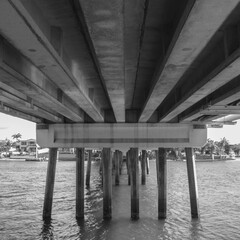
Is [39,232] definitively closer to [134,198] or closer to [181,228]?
[134,198]

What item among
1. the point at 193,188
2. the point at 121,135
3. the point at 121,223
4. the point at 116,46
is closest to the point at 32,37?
the point at 116,46

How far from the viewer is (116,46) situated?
675cm

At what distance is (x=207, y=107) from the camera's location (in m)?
14.3

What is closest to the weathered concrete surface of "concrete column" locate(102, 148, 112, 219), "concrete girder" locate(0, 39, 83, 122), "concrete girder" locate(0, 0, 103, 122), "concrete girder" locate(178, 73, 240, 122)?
"concrete girder" locate(0, 0, 103, 122)

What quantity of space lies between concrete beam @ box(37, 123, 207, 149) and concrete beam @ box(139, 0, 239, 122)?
11800 millimetres

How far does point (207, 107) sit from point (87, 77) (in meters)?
5.45

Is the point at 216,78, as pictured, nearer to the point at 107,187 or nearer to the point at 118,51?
the point at 118,51

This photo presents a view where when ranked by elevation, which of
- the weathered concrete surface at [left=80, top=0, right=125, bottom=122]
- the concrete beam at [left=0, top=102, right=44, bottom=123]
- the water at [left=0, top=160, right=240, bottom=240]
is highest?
the concrete beam at [left=0, top=102, right=44, bottom=123]

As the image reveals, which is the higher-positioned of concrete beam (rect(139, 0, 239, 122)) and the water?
concrete beam (rect(139, 0, 239, 122))

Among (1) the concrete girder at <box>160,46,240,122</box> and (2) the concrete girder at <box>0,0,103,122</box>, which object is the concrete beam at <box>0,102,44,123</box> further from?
(1) the concrete girder at <box>160,46,240,122</box>

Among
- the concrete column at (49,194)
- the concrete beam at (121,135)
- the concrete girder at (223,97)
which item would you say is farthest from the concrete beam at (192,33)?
the concrete column at (49,194)

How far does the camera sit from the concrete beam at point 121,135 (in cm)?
2144

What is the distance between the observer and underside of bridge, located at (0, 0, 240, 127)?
5438 millimetres

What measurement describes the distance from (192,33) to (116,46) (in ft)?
4.94
